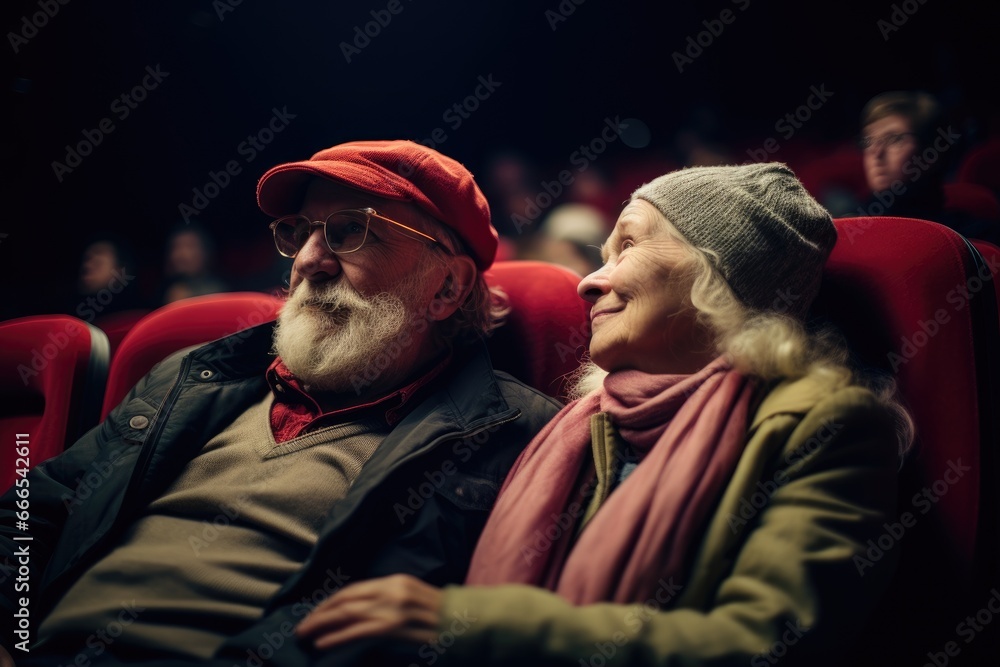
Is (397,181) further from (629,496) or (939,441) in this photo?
(939,441)

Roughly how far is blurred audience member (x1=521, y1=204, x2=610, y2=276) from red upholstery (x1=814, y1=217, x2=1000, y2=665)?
5.08ft

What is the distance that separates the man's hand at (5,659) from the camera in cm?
94

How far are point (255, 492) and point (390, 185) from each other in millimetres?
681

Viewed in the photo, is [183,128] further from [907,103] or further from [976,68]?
[976,68]

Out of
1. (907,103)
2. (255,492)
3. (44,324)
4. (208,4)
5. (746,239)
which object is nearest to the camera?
(746,239)

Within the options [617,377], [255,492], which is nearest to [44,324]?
[255,492]

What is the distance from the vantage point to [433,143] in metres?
2.49

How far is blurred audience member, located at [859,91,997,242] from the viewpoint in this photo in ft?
5.50
